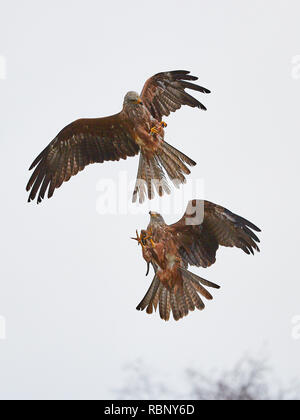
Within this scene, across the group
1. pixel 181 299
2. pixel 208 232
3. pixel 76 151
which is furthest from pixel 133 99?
pixel 181 299

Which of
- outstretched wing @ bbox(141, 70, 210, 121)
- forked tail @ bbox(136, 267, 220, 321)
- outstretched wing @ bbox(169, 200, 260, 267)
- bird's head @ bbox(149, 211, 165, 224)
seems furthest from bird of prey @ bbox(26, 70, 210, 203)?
forked tail @ bbox(136, 267, 220, 321)

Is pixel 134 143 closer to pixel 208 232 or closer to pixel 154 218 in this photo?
pixel 154 218

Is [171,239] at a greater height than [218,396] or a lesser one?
greater

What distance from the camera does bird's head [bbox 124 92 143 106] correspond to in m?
9.77

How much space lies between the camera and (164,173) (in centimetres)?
1009

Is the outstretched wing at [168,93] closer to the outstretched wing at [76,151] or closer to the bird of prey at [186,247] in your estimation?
the outstretched wing at [76,151]

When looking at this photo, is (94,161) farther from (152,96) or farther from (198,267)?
(198,267)

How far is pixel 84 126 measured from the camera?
1037cm

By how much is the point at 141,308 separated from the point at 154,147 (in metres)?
1.90

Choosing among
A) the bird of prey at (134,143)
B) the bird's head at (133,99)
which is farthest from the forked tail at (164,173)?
the bird's head at (133,99)

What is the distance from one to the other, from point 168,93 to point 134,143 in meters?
0.72

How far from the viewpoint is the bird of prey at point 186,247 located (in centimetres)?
993
